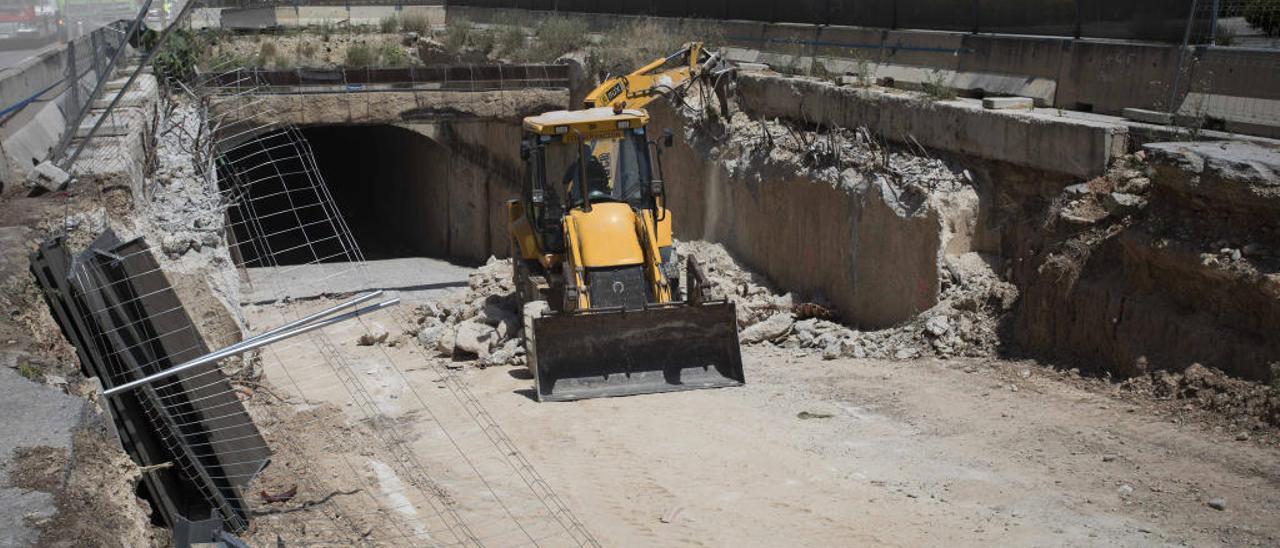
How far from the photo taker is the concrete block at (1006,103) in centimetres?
1334

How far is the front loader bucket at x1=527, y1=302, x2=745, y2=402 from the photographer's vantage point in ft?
39.3

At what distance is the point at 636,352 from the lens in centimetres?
1216

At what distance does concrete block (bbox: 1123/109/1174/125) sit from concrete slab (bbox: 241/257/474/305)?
10.3 metres

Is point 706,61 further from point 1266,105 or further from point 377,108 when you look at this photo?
point 1266,105

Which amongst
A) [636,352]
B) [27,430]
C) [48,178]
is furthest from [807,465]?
[48,178]

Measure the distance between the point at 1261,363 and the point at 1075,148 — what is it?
2985 mm

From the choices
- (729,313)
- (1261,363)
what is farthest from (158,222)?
(1261,363)

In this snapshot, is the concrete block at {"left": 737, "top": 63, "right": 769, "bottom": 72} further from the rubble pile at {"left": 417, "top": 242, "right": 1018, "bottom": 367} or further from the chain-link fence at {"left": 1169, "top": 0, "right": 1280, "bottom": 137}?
the chain-link fence at {"left": 1169, "top": 0, "right": 1280, "bottom": 137}

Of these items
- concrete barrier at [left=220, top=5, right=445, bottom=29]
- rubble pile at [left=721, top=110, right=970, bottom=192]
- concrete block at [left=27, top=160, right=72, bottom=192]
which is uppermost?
concrete barrier at [left=220, top=5, right=445, bottom=29]

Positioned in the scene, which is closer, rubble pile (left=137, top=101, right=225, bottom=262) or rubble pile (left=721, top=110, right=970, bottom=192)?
rubble pile (left=137, top=101, right=225, bottom=262)

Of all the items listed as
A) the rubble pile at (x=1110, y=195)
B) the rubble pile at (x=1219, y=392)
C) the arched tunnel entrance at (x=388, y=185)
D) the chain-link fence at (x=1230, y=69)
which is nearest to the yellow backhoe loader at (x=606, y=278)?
the rubble pile at (x=1110, y=195)

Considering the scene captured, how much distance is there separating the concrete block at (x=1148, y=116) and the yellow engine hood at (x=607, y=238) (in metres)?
5.11

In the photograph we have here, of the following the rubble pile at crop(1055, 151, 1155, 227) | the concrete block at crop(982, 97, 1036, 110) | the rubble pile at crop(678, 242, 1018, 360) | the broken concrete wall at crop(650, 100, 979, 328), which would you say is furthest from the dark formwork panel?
the concrete block at crop(982, 97, 1036, 110)

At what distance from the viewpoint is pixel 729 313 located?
12.2 m
